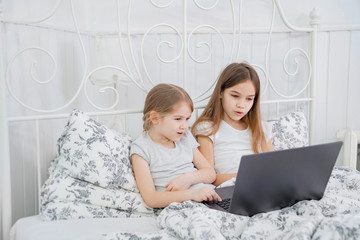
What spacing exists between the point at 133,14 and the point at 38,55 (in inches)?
22.4

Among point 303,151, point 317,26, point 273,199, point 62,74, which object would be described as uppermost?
point 317,26

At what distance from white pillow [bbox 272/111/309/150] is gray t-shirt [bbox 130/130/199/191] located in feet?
1.63

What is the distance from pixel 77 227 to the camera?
1.07 meters

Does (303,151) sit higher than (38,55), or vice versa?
(38,55)

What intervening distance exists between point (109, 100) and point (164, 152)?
2.57 ft

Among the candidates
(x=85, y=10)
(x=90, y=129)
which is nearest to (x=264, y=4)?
(x=85, y=10)

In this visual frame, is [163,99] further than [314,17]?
No

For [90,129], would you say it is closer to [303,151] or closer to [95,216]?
[95,216]

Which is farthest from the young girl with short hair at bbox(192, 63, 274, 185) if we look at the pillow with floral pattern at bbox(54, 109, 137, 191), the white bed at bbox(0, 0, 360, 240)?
the pillow with floral pattern at bbox(54, 109, 137, 191)

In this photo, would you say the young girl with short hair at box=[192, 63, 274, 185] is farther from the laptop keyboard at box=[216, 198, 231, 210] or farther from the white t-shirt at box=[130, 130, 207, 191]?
the laptop keyboard at box=[216, 198, 231, 210]

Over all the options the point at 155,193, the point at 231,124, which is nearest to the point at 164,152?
the point at 155,193

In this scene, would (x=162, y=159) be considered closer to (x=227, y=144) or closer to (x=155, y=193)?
(x=155, y=193)

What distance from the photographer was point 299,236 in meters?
0.74

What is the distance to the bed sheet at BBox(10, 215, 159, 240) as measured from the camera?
103 centimetres
